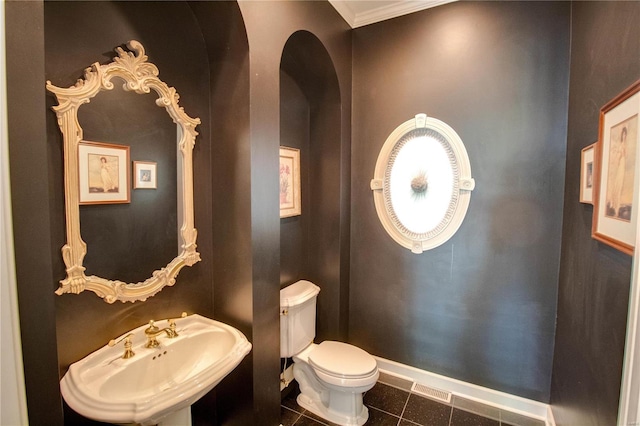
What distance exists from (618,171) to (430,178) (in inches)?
43.4

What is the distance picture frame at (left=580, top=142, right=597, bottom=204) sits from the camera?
1249 millimetres

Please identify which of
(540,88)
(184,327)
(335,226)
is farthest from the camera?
(335,226)

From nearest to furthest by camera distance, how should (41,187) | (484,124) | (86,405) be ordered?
1. (41,187)
2. (86,405)
3. (484,124)

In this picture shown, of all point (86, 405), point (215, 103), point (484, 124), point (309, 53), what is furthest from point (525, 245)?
point (86, 405)

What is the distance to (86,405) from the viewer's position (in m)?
0.95

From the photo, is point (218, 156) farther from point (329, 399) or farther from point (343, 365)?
point (329, 399)

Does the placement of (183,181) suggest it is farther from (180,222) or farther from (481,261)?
(481,261)

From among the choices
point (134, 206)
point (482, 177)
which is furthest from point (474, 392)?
point (134, 206)

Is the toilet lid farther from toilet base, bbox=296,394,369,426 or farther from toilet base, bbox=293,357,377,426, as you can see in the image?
toilet base, bbox=296,394,369,426

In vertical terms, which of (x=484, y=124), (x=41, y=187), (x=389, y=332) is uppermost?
(x=484, y=124)

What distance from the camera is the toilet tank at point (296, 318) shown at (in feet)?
6.17

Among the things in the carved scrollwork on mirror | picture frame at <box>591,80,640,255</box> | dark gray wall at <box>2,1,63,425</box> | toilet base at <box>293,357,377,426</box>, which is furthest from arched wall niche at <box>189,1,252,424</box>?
picture frame at <box>591,80,640,255</box>

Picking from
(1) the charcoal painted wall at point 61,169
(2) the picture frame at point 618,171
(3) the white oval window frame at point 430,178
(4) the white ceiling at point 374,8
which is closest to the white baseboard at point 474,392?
(3) the white oval window frame at point 430,178

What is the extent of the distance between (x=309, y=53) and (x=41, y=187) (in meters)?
1.72
